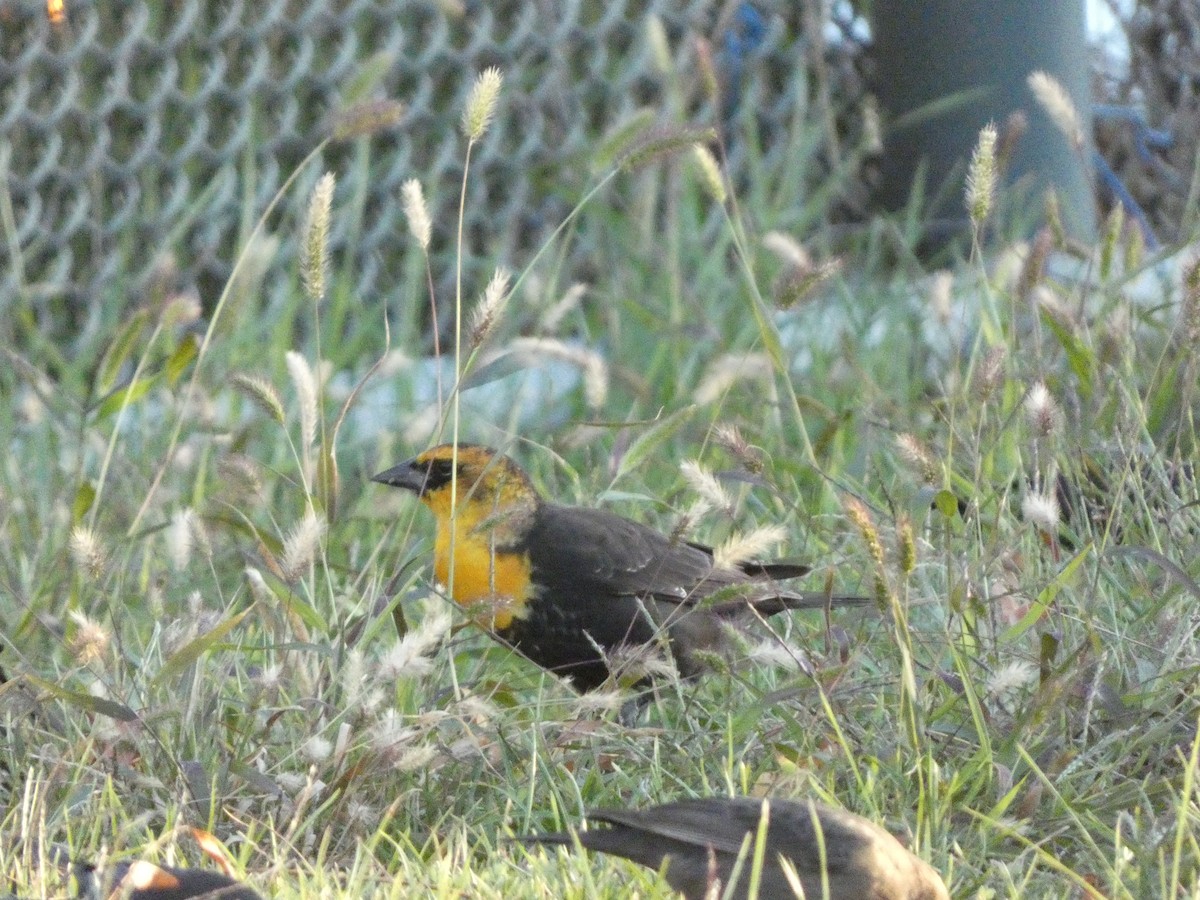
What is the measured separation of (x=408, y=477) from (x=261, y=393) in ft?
3.44

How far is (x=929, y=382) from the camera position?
579 cm

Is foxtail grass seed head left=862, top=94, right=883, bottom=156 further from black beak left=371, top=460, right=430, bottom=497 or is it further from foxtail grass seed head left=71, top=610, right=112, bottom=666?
foxtail grass seed head left=71, top=610, right=112, bottom=666

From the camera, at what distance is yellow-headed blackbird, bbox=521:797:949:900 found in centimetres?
238

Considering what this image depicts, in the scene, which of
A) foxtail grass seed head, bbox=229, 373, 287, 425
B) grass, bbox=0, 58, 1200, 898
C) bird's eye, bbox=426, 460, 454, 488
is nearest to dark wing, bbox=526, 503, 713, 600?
grass, bbox=0, 58, 1200, 898

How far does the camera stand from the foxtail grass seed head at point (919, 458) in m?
3.08

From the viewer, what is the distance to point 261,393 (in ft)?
10.3

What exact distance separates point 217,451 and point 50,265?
55.5 inches

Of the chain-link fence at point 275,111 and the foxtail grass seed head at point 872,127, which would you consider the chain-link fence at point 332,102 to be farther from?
the foxtail grass seed head at point 872,127

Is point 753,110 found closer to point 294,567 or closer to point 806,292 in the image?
point 806,292

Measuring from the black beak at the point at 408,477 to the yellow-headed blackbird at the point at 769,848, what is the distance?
175 cm

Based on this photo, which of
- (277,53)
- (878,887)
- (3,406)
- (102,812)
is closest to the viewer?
(878,887)

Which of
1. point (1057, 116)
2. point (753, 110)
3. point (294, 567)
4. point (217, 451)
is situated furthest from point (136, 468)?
point (753, 110)

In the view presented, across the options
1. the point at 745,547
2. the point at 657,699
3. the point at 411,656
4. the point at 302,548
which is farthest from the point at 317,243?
the point at 657,699

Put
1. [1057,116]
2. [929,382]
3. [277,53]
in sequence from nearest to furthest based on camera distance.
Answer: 1. [1057,116]
2. [929,382]
3. [277,53]
